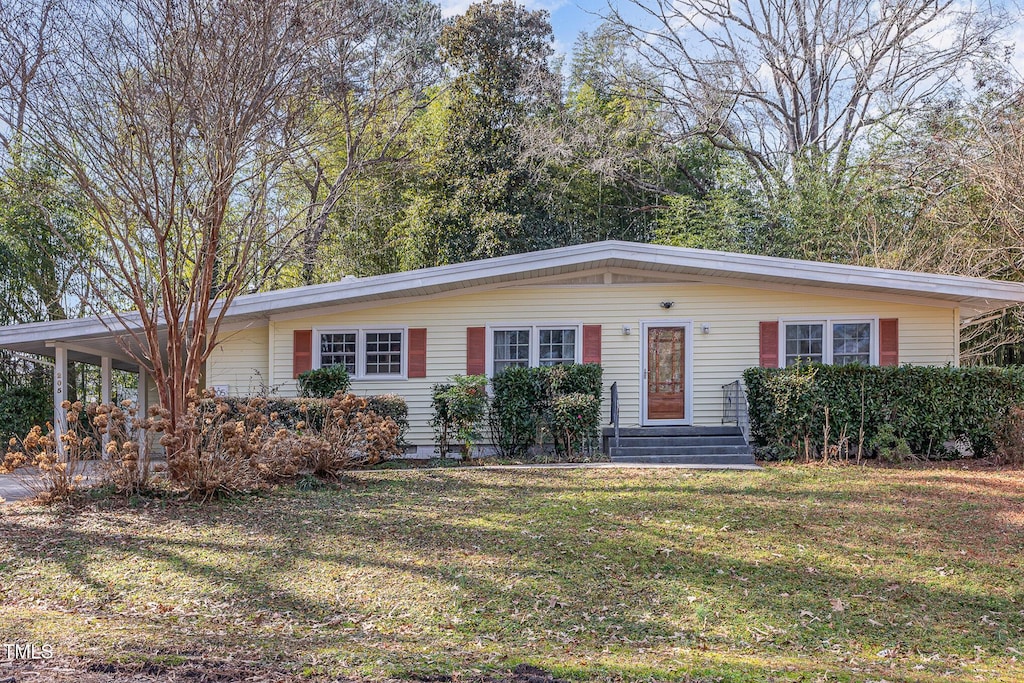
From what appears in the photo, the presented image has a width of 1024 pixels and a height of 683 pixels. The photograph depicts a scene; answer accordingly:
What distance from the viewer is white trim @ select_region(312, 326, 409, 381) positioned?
13.4m

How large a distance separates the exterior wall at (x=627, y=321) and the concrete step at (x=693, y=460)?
1726 millimetres

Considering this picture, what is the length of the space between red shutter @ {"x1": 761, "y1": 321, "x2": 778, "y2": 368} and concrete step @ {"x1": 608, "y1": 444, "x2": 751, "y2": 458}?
1778 millimetres

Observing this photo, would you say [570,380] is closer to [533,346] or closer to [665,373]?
[533,346]

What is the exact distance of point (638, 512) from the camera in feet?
25.1

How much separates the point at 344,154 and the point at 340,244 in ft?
9.27

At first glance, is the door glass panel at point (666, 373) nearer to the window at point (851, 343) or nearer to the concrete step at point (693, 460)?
the concrete step at point (693, 460)

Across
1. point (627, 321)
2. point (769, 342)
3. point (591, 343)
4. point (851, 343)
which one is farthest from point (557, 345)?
point (851, 343)

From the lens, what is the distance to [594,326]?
13.2 m

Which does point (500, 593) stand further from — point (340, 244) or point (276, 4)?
point (340, 244)

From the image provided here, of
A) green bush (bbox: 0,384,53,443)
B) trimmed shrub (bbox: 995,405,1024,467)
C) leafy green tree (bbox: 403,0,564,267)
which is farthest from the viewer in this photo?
leafy green tree (bbox: 403,0,564,267)

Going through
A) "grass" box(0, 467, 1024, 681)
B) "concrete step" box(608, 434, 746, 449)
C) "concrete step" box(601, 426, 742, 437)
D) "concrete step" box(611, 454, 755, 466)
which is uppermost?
"concrete step" box(601, 426, 742, 437)

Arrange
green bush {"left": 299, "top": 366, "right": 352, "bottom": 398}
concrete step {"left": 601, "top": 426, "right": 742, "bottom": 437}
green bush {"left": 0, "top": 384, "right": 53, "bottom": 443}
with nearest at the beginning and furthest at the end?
concrete step {"left": 601, "top": 426, "right": 742, "bottom": 437} → green bush {"left": 299, "top": 366, "right": 352, "bottom": 398} → green bush {"left": 0, "top": 384, "right": 53, "bottom": 443}

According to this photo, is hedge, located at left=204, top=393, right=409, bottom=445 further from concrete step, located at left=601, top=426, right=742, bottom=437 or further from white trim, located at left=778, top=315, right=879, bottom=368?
white trim, located at left=778, top=315, right=879, bottom=368

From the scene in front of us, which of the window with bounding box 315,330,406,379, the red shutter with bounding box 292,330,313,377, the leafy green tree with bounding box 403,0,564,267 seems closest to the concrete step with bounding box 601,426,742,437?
the window with bounding box 315,330,406,379
